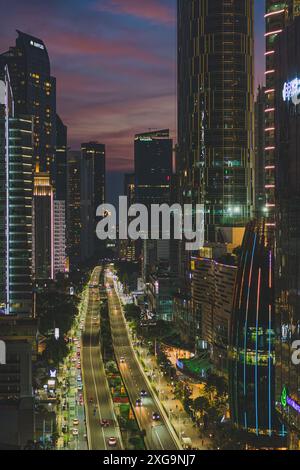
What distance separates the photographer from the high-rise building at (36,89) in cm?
5203

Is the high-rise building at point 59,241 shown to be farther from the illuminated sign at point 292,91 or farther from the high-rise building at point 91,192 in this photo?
the illuminated sign at point 292,91

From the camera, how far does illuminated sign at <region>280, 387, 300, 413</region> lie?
1078cm

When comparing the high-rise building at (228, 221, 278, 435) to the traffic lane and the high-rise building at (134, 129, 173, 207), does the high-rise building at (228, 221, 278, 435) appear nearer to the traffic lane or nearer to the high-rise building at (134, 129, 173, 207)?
the traffic lane

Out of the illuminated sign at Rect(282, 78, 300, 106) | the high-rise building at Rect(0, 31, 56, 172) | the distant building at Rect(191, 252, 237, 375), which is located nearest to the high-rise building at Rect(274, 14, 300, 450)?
the illuminated sign at Rect(282, 78, 300, 106)

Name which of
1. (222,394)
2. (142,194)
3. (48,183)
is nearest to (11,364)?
(222,394)

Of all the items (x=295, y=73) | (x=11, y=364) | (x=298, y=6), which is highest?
(x=298, y=6)

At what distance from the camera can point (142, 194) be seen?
6594 cm

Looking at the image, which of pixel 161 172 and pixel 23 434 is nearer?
pixel 23 434

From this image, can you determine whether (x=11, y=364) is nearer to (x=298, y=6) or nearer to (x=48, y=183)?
(x=298, y=6)

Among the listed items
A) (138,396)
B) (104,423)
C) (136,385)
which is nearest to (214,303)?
(136,385)

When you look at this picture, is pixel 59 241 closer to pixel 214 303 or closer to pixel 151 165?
pixel 151 165

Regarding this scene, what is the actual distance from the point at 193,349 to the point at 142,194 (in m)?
41.1

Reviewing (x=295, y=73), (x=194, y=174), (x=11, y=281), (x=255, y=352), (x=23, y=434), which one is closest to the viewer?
(x=295, y=73)

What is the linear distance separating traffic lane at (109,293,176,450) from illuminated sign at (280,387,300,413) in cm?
307
